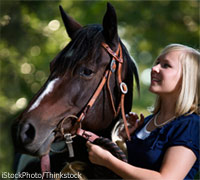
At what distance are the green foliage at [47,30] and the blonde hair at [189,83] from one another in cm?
470

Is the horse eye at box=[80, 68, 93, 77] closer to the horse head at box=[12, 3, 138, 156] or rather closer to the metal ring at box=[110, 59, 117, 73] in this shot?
the horse head at box=[12, 3, 138, 156]

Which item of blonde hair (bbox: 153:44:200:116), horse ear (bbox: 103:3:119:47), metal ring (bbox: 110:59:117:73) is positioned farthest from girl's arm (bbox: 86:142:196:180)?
horse ear (bbox: 103:3:119:47)

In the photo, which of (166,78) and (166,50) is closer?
(166,78)

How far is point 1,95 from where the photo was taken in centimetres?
620

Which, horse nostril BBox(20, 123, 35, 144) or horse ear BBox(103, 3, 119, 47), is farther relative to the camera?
horse ear BBox(103, 3, 119, 47)

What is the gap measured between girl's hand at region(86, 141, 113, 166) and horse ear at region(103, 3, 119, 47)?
2.03ft

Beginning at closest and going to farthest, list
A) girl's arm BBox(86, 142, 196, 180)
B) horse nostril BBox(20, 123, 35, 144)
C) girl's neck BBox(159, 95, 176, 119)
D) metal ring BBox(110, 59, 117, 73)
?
girl's arm BBox(86, 142, 196, 180)
horse nostril BBox(20, 123, 35, 144)
girl's neck BBox(159, 95, 176, 119)
metal ring BBox(110, 59, 117, 73)

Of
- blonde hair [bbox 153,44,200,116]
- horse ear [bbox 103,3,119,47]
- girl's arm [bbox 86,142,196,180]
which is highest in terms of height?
horse ear [bbox 103,3,119,47]

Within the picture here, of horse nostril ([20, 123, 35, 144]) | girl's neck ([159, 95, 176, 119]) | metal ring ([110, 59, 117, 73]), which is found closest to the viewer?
horse nostril ([20, 123, 35, 144])

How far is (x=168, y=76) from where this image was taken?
138 centimetres

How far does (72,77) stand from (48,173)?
0.54m

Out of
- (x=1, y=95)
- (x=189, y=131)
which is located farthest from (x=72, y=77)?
(x=1, y=95)

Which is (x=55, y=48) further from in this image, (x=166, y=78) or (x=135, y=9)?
(x=166, y=78)

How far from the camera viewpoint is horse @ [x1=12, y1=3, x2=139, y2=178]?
4.37 ft
